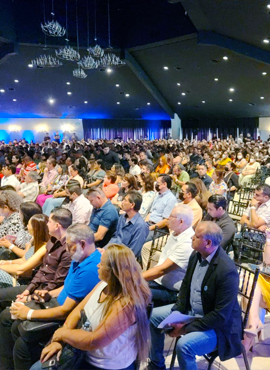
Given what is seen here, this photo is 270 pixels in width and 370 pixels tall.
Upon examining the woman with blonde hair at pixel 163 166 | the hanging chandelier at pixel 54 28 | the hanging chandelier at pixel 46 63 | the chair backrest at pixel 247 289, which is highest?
the hanging chandelier at pixel 54 28

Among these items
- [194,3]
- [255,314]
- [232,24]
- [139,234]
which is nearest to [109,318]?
[255,314]

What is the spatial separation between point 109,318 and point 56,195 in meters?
4.73

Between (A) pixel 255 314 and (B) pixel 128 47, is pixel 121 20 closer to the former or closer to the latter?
(B) pixel 128 47

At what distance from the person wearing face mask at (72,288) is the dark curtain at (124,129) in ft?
87.6

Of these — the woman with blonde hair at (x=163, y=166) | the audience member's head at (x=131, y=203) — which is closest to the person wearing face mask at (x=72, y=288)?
the audience member's head at (x=131, y=203)

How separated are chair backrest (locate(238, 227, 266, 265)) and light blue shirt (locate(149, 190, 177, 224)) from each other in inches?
50.3

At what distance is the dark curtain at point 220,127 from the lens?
25.4 m

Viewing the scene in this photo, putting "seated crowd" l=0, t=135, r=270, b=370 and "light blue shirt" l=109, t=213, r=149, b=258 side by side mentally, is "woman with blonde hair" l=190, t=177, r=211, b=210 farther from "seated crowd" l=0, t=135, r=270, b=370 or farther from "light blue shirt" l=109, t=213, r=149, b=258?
"light blue shirt" l=109, t=213, r=149, b=258

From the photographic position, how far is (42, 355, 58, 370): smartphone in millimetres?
2064

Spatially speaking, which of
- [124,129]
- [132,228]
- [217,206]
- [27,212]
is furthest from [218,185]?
[124,129]

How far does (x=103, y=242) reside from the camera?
14.2 feet

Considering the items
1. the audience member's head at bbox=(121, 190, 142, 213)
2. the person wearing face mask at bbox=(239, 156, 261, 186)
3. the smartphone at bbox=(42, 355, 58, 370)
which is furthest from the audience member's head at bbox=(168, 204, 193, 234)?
the person wearing face mask at bbox=(239, 156, 261, 186)

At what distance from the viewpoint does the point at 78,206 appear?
15.9ft

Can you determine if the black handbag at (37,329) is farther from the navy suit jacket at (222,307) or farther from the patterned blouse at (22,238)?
the patterned blouse at (22,238)
